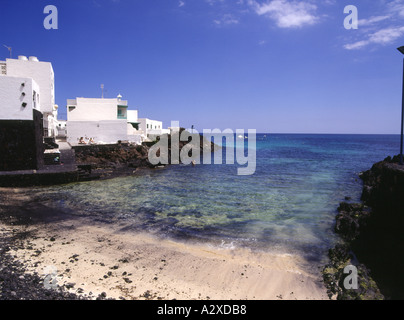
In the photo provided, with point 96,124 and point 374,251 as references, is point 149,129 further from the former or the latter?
point 374,251

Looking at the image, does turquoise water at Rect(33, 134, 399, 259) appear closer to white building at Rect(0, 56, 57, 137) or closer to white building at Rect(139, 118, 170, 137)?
white building at Rect(0, 56, 57, 137)

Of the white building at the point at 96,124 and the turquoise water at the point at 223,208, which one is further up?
the white building at the point at 96,124

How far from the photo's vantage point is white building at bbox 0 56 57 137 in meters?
27.9

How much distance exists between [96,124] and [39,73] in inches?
379

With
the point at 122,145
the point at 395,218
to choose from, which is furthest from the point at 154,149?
the point at 395,218

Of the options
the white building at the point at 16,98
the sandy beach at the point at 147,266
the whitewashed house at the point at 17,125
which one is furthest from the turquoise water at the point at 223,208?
the white building at the point at 16,98

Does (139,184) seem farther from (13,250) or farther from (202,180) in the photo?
(13,250)

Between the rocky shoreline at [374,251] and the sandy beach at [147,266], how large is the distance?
0.85 metres

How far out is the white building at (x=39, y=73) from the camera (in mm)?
27891

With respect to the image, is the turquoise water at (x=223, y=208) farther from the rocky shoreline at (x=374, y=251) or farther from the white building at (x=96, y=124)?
the white building at (x=96, y=124)

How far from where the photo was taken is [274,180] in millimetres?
24516

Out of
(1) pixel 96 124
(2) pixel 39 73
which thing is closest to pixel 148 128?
(1) pixel 96 124

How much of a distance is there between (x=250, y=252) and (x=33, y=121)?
18.9 m

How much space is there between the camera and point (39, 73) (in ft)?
97.4
